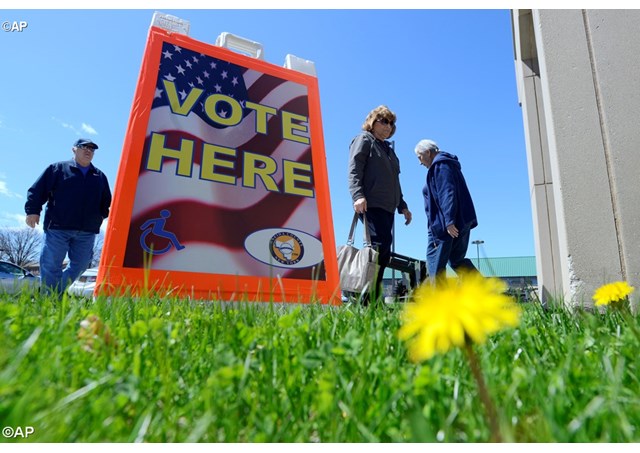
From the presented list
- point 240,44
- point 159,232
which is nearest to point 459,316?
point 159,232

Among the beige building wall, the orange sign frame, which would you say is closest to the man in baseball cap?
the orange sign frame

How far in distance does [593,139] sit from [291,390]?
7.60 feet

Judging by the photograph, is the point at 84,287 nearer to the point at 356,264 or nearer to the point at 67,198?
the point at 67,198

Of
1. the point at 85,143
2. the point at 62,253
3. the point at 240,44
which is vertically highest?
the point at 240,44

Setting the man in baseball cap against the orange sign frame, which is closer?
the orange sign frame

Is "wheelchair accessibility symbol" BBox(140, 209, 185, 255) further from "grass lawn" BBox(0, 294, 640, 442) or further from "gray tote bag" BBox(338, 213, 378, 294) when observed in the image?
"grass lawn" BBox(0, 294, 640, 442)

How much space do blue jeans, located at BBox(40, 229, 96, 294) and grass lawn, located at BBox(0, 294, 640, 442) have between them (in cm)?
336

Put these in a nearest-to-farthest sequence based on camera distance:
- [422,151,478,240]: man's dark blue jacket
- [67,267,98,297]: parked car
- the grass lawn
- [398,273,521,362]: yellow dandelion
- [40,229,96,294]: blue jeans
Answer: [398,273,521,362]: yellow dandelion < the grass lawn < [67,267,98,297]: parked car < [422,151,478,240]: man's dark blue jacket < [40,229,96,294]: blue jeans

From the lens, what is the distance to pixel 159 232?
290 centimetres

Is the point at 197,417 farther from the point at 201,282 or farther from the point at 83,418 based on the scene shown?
the point at 201,282

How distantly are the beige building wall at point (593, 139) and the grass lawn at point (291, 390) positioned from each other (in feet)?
4.24

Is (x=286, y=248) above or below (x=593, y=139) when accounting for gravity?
below

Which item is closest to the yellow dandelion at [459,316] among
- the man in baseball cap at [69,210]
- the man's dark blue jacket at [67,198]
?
the man in baseball cap at [69,210]

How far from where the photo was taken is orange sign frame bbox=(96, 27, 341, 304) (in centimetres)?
286
